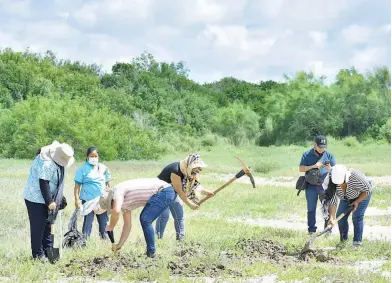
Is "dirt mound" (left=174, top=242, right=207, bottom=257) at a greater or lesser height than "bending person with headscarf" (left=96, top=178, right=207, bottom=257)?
lesser

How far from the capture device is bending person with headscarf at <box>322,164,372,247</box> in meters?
10.1

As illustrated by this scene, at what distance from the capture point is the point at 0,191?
1925 cm

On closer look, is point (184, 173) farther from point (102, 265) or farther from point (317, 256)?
point (317, 256)

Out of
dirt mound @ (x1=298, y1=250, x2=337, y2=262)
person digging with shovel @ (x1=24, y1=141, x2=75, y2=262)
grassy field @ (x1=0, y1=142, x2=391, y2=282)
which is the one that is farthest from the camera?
dirt mound @ (x1=298, y1=250, x2=337, y2=262)

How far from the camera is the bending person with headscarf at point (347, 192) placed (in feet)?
33.0

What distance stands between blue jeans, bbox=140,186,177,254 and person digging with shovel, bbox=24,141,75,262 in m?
1.14

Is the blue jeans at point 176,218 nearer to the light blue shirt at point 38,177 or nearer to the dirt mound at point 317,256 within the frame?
the dirt mound at point 317,256

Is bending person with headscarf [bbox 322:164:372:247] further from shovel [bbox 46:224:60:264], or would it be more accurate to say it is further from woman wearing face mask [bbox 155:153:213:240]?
shovel [bbox 46:224:60:264]

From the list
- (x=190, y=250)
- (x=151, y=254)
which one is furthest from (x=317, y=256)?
(x=151, y=254)

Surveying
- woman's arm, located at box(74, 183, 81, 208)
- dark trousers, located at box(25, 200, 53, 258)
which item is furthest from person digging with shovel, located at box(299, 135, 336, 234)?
dark trousers, located at box(25, 200, 53, 258)

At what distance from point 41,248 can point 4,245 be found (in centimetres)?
149

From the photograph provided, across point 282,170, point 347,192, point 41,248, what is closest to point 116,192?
point 41,248

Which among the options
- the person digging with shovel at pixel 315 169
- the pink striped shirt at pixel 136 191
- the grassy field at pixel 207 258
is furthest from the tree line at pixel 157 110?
the pink striped shirt at pixel 136 191

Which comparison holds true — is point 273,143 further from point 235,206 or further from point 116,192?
point 116,192
